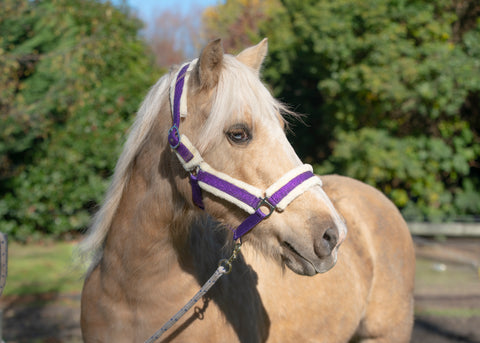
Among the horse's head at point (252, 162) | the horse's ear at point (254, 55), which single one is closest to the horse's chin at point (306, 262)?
the horse's head at point (252, 162)

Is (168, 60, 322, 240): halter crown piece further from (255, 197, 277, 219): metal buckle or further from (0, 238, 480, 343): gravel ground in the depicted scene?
(0, 238, 480, 343): gravel ground

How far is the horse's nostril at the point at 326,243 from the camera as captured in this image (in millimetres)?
1645

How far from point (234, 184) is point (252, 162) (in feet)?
0.36

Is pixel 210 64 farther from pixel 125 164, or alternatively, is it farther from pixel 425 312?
pixel 425 312

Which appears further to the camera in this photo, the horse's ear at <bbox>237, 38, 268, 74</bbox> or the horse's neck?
the horse's ear at <bbox>237, 38, 268, 74</bbox>

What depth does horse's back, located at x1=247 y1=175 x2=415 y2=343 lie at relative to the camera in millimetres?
2410

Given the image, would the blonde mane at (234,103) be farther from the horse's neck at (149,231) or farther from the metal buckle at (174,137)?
the horse's neck at (149,231)

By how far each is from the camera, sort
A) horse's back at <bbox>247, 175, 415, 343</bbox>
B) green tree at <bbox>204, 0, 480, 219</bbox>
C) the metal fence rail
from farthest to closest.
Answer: the metal fence rail, green tree at <bbox>204, 0, 480, 219</bbox>, horse's back at <bbox>247, 175, 415, 343</bbox>

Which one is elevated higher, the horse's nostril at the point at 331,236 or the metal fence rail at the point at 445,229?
the horse's nostril at the point at 331,236

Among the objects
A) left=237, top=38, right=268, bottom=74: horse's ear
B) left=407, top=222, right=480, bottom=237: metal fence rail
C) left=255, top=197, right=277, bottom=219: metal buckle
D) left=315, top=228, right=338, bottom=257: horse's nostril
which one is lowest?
left=407, top=222, right=480, bottom=237: metal fence rail

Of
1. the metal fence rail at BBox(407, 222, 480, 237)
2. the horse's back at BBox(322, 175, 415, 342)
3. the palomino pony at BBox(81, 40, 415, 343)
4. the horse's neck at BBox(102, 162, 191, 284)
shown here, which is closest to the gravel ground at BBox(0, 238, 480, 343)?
the metal fence rail at BBox(407, 222, 480, 237)

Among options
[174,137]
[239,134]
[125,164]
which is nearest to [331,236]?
[239,134]

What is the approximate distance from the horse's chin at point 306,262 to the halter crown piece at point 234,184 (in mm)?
167

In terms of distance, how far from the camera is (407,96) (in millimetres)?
7699
